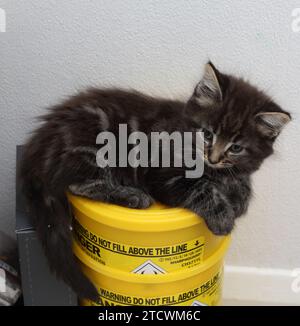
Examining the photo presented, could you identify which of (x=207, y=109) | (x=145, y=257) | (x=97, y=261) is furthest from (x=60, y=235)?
(x=207, y=109)

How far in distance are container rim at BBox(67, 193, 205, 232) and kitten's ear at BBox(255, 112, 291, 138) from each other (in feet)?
0.96

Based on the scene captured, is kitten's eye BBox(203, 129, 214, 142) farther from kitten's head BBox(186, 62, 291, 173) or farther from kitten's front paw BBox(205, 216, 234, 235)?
kitten's front paw BBox(205, 216, 234, 235)

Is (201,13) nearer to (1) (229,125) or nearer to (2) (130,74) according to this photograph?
(2) (130,74)

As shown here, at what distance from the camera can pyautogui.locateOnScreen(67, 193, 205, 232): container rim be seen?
1.16 metres

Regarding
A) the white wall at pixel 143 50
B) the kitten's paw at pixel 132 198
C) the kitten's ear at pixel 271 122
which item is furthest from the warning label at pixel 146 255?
the white wall at pixel 143 50

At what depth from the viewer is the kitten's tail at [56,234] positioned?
1.23 meters

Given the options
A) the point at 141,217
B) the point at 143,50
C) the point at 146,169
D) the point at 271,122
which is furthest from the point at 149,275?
the point at 143,50

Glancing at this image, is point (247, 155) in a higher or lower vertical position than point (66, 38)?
lower

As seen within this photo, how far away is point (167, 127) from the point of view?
1298 millimetres

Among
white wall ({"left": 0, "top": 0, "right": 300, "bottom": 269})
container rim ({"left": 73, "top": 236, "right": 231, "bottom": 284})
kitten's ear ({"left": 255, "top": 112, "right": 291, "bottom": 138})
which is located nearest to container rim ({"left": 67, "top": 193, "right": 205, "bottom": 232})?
container rim ({"left": 73, "top": 236, "right": 231, "bottom": 284})

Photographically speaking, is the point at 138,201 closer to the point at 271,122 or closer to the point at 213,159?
the point at 213,159

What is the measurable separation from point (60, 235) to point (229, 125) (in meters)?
0.54

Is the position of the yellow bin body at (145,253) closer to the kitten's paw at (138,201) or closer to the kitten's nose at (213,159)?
the kitten's paw at (138,201)
